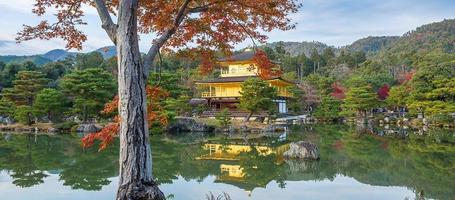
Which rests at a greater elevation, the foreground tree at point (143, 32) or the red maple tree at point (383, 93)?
the foreground tree at point (143, 32)

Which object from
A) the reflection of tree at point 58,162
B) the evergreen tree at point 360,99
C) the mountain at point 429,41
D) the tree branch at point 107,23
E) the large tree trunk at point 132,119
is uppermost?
the mountain at point 429,41

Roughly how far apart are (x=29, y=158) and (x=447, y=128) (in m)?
21.3

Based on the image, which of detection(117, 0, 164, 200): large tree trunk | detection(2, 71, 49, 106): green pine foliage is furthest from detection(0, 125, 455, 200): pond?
detection(2, 71, 49, 106): green pine foliage

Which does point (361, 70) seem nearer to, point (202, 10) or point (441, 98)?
point (441, 98)

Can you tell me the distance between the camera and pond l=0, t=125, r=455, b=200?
7.71m

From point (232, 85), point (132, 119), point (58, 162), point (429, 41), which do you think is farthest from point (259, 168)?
point (429, 41)

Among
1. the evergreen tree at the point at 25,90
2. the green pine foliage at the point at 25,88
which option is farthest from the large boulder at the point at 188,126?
the green pine foliage at the point at 25,88

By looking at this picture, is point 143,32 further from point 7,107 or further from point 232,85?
point 232,85

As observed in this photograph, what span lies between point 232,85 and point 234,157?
16.9 meters

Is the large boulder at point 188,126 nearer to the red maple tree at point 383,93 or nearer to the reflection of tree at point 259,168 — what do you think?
the reflection of tree at point 259,168

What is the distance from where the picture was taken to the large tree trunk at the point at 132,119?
4648mm

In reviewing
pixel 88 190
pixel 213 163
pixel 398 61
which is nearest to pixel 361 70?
pixel 398 61

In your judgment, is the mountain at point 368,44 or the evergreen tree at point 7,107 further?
the mountain at point 368,44

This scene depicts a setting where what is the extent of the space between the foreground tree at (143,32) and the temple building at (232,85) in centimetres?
2188
